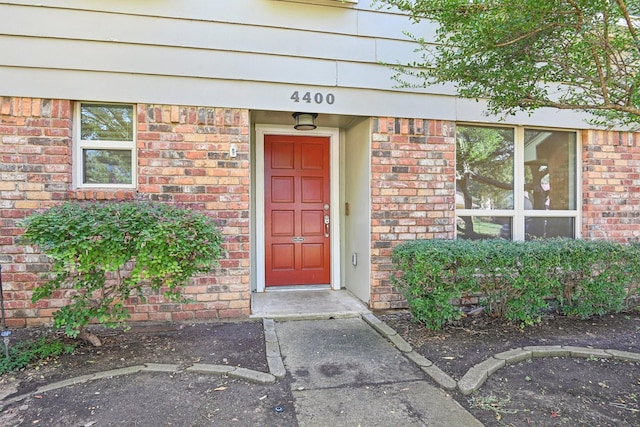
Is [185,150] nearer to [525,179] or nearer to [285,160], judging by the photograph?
[285,160]

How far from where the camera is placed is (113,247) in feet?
8.79

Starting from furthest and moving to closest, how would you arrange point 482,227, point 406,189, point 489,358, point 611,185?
point 611,185, point 482,227, point 406,189, point 489,358

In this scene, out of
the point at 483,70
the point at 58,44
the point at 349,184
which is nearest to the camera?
the point at 483,70

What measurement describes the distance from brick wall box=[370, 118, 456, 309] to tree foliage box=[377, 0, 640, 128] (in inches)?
45.4

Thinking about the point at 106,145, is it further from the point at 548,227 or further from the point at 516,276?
the point at 548,227

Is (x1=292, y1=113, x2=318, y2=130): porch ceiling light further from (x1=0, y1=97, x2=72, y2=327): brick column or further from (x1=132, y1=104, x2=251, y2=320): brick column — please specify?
(x1=0, y1=97, x2=72, y2=327): brick column

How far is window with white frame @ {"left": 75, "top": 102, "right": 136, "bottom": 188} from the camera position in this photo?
362cm

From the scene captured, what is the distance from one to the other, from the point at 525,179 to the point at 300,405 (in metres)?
3.95

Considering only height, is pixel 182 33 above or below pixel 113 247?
above

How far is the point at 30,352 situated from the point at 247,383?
5.95 feet

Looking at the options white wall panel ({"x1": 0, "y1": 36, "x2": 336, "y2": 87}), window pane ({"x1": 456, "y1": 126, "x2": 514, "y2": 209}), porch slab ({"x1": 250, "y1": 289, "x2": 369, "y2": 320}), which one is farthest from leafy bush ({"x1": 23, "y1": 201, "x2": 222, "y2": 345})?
window pane ({"x1": 456, "y1": 126, "x2": 514, "y2": 209})

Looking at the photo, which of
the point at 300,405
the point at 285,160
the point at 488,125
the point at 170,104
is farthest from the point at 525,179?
the point at 170,104

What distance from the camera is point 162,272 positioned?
2.73 m

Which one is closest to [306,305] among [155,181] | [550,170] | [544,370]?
[155,181]
